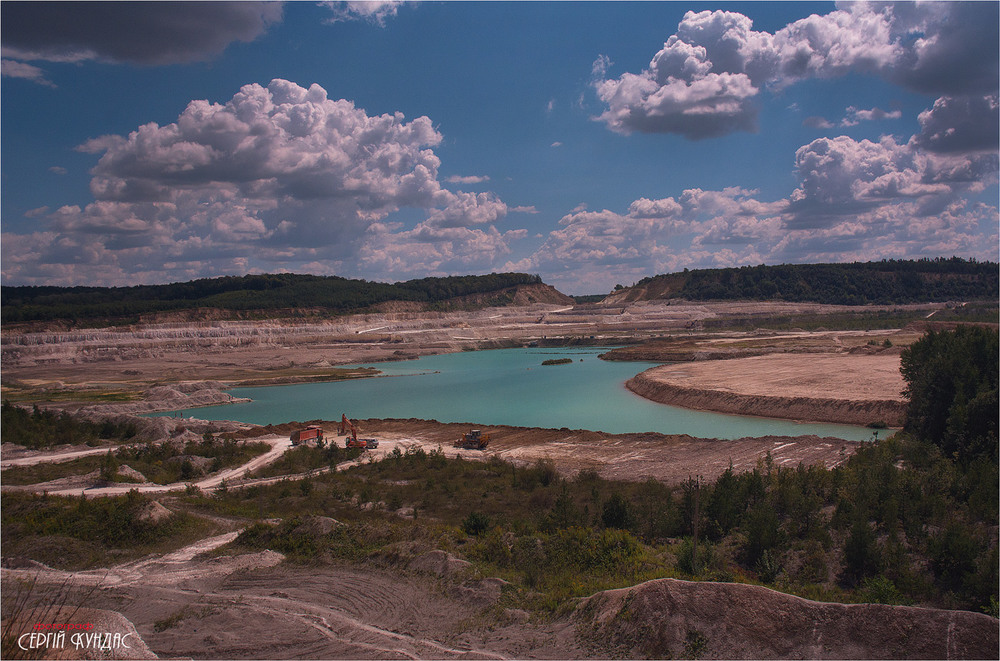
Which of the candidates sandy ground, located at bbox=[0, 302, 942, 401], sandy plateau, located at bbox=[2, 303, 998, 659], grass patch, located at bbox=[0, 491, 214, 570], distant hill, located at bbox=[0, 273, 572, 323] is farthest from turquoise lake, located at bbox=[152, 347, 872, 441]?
distant hill, located at bbox=[0, 273, 572, 323]

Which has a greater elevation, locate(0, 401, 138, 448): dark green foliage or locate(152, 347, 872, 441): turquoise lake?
locate(0, 401, 138, 448): dark green foliage

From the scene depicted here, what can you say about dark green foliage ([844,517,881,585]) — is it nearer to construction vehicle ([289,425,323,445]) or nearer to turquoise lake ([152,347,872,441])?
turquoise lake ([152,347,872,441])

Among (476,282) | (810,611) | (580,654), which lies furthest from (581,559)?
(476,282)

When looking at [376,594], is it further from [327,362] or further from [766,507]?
[327,362]

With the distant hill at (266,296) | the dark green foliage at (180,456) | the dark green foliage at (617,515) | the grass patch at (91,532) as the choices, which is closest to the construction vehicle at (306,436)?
the dark green foliage at (180,456)

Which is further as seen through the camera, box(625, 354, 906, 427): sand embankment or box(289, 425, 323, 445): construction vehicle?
box(625, 354, 906, 427): sand embankment

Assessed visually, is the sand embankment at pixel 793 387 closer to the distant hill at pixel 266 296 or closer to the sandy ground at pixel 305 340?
the sandy ground at pixel 305 340

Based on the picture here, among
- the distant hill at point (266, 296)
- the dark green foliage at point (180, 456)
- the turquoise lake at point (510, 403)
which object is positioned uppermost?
the distant hill at point (266, 296)
